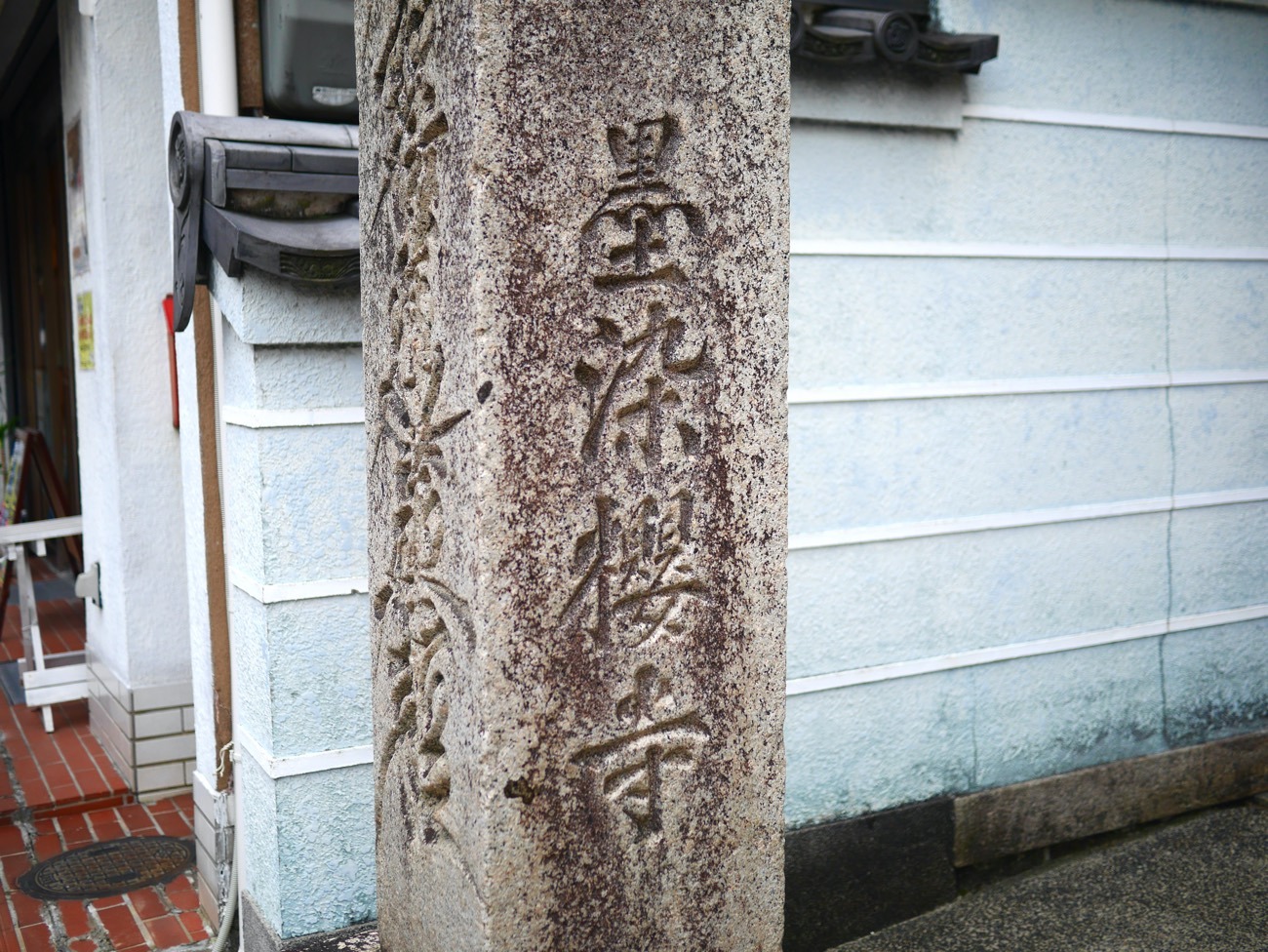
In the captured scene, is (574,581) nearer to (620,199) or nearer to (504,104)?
(620,199)

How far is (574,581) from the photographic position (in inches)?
86.8

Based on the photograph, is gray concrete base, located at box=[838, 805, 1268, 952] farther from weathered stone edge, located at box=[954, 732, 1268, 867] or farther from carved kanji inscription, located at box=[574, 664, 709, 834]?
carved kanji inscription, located at box=[574, 664, 709, 834]

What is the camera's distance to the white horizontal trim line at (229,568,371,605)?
3744mm

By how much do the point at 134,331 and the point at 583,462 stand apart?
4450 mm

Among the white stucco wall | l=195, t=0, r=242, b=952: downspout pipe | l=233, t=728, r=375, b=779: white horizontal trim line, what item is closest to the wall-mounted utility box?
l=195, t=0, r=242, b=952: downspout pipe

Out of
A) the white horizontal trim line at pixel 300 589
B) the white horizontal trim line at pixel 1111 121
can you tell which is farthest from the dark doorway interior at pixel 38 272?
the white horizontal trim line at pixel 1111 121

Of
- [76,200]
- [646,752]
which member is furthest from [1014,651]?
[76,200]

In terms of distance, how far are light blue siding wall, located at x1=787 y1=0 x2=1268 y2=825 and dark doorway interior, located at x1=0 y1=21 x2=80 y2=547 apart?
20.1 ft

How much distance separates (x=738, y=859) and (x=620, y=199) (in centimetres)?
140

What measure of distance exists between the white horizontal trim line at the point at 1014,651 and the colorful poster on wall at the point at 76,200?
4.63m

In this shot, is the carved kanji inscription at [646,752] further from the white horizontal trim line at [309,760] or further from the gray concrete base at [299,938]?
the white horizontal trim line at [309,760]

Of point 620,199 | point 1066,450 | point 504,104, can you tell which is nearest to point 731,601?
point 620,199

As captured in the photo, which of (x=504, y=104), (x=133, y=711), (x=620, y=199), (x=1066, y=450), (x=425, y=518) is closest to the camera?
(x=504, y=104)

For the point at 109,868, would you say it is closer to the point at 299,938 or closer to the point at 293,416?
the point at 299,938
